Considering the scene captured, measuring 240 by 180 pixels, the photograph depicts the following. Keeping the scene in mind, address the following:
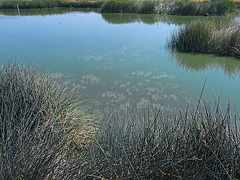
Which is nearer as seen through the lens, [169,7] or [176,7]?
[176,7]

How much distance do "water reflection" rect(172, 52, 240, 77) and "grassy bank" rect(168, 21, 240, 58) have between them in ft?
0.88

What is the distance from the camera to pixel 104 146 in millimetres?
1617

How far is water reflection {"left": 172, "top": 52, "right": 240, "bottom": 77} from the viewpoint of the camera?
4703mm

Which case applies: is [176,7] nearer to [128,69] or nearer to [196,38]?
[196,38]

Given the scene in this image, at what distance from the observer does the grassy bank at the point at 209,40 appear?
5396 mm

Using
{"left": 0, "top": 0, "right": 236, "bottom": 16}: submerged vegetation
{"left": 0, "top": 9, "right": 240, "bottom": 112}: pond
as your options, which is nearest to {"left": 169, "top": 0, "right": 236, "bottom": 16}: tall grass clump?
{"left": 0, "top": 0, "right": 236, "bottom": 16}: submerged vegetation

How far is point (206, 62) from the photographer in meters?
5.16

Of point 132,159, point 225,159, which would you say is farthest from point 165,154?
point 225,159

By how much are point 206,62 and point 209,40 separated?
0.85 meters

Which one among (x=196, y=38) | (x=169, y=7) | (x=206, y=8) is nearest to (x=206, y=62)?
(x=196, y=38)

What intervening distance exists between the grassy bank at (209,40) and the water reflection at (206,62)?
267 mm

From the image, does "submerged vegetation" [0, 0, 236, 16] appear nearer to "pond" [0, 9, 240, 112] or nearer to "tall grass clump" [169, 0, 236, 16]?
"tall grass clump" [169, 0, 236, 16]

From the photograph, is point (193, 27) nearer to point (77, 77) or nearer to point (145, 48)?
point (145, 48)

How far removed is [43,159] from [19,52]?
213 inches
